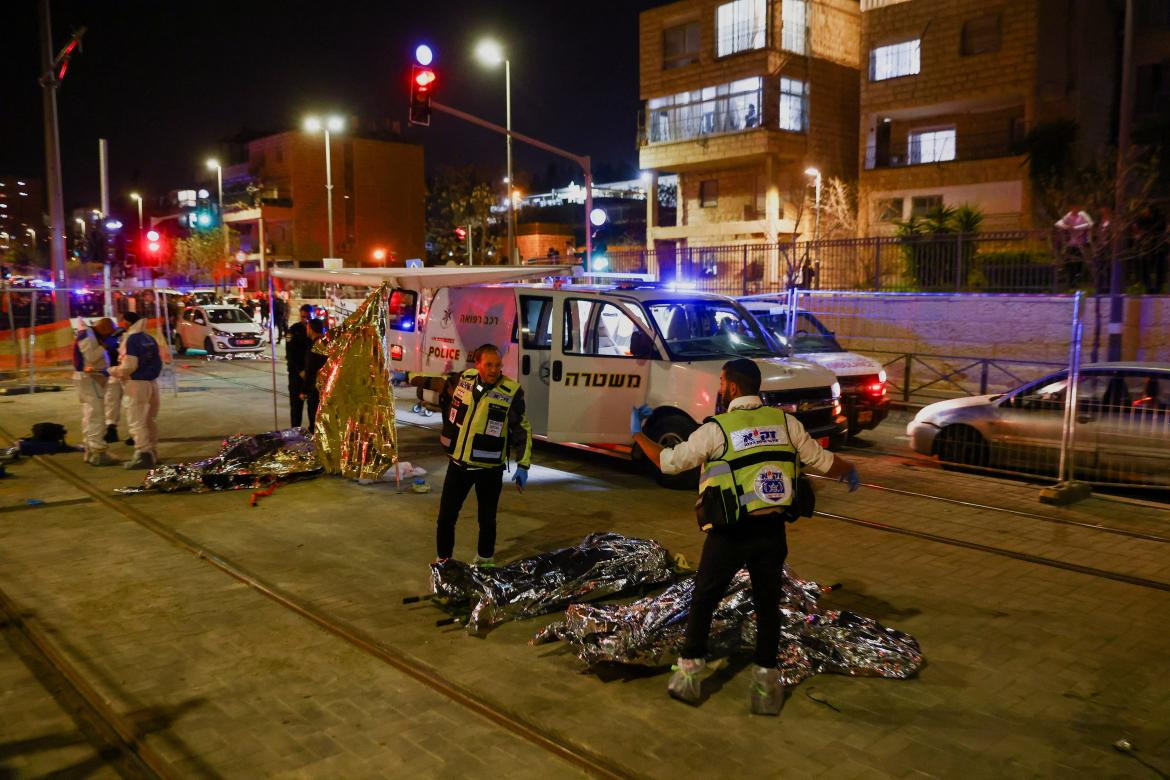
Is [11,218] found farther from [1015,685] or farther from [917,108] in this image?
[1015,685]

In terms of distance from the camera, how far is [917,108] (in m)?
29.2

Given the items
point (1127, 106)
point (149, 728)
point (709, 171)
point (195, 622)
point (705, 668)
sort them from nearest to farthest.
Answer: point (149, 728), point (705, 668), point (195, 622), point (1127, 106), point (709, 171)

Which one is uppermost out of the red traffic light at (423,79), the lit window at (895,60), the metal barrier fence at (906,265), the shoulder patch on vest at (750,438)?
the lit window at (895,60)

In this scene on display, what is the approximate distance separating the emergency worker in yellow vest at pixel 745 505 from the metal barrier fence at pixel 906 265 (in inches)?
617

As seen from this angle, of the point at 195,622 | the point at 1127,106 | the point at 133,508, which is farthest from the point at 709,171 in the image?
the point at 195,622

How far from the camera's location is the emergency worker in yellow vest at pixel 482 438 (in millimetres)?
6660

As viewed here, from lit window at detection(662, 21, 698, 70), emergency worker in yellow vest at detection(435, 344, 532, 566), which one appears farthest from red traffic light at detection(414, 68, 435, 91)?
lit window at detection(662, 21, 698, 70)

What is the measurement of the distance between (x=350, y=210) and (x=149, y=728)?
187 feet

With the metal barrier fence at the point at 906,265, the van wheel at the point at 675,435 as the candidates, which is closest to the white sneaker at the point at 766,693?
the van wheel at the point at 675,435

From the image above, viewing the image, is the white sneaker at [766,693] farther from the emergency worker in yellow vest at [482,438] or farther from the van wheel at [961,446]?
the van wheel at [961,446]

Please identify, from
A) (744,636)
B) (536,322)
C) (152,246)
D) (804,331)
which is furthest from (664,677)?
(152,246)

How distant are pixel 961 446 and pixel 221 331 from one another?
23.0 meters

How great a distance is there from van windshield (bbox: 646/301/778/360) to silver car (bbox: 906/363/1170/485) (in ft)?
8.22

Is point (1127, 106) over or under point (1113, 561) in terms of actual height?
over
